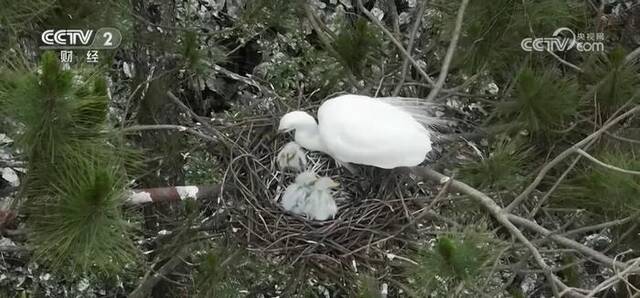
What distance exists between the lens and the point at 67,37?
104cm

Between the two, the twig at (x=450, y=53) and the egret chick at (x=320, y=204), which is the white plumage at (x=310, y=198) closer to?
the egret chick at (x=320, y=204)

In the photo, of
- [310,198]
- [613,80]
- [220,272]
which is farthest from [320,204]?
[613,80]

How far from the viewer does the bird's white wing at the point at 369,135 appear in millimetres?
A: 914

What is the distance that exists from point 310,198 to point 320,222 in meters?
0.03

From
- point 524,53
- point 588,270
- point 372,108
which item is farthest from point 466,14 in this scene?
point 588,270

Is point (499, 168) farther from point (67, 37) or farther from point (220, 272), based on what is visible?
point (67, 37)

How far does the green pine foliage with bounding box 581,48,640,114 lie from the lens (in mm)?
1113

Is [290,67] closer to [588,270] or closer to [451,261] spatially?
[588,270]

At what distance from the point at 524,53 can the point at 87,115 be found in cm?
63

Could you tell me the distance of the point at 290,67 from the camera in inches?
58.9

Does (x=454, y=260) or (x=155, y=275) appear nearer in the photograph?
(x=454, y=260)

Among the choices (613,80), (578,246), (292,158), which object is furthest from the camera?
(613,80)

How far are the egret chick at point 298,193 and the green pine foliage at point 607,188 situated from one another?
1.06ft

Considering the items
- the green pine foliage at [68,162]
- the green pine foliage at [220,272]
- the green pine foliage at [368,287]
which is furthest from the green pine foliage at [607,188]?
the green pine foliage at [68,162]
